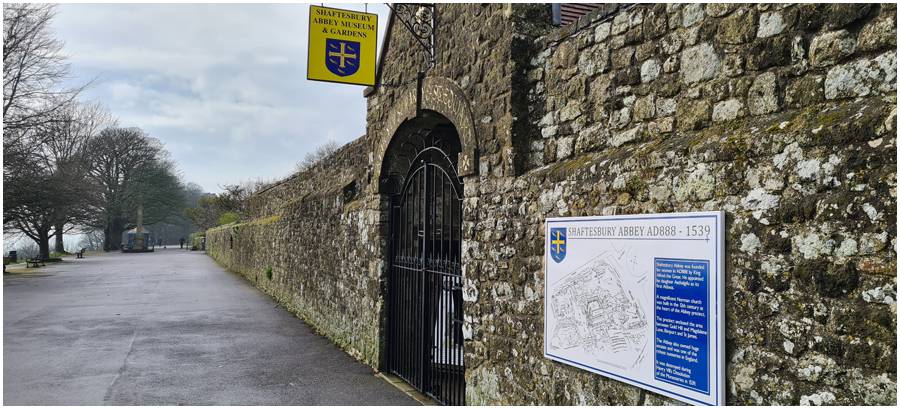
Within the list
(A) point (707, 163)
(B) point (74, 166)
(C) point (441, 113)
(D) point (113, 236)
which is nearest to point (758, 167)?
(A) point (707, 163)

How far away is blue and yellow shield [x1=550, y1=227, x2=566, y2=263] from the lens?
4.34m

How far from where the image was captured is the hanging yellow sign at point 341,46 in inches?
279

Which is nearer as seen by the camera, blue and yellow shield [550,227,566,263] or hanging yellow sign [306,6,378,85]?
blue and yellow shield [550,227,566,263]

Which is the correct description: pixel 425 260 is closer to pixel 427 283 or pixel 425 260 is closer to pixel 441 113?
pixel 427 283

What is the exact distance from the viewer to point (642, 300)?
12.0ft

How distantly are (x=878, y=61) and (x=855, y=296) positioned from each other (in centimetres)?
98

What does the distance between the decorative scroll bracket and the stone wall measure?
141 mm

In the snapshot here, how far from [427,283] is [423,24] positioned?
8.64 feet

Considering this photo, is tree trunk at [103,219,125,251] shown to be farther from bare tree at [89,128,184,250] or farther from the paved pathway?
the paved pathway

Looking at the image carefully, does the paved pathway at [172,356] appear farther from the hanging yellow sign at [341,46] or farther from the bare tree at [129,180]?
the bare tree at [129,180]

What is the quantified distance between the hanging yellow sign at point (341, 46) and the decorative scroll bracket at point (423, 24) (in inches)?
28.2

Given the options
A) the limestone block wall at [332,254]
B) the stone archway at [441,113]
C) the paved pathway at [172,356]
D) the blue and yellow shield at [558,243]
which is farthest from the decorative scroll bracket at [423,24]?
the paved pathway at [172,356]

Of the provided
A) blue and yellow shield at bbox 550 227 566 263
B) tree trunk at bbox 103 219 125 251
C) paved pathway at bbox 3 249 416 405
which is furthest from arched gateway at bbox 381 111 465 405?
tree trunk at bbox 103 219 125 251

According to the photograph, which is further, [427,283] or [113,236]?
[113,236]
